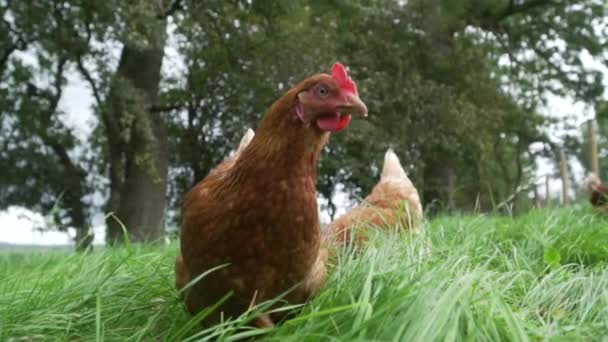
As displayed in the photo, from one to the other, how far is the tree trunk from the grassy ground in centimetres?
473

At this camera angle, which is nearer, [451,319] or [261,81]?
[451,319]

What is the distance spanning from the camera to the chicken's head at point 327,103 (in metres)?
1.82

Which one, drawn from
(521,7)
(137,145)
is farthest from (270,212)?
(521,7)

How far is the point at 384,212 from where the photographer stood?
346cm

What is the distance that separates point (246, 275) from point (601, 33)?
1305 centimetres

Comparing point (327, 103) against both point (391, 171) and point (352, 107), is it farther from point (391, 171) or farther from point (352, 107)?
point (391, 171)

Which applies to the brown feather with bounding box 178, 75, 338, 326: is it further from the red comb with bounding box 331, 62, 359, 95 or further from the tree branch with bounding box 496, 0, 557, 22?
the tree branch with bounding box 496, 0, 557, 22

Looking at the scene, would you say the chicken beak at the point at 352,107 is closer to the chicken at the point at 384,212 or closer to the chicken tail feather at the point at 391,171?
the chicken at the point at 384,212

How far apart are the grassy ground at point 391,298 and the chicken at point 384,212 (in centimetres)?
25

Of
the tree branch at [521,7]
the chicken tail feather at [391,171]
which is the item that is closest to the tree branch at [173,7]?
the chicken tail feather at [391,171]

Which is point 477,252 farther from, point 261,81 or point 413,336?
point 261,81

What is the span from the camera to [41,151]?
11078mm

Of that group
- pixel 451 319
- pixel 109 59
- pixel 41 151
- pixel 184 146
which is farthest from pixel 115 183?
pixel 451 319

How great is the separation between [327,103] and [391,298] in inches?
24.0
